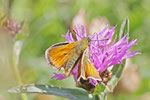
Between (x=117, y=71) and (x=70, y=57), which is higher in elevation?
(x=70, y=57)

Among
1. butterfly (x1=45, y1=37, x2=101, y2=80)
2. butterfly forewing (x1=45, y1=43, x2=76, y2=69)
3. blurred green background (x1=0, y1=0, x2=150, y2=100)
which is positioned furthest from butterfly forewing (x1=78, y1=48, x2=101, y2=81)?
blurred green background (x1=0, y1=0, x2=150, y2=100)

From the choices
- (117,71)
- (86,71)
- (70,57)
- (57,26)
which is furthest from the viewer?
(57,26)

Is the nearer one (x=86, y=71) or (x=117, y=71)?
(x=86, y=71)

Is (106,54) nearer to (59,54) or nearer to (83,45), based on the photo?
(83,45)

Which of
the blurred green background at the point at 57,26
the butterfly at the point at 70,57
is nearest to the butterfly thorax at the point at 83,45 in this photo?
the butterfly at the point at 70,57

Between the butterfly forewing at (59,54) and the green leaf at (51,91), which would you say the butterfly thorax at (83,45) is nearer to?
the butterfly forewing at (59,54)

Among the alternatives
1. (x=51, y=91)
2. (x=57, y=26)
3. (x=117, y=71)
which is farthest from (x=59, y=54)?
(x=57, y=26)

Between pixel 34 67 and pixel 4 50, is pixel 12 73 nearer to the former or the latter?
pixel 4 50
